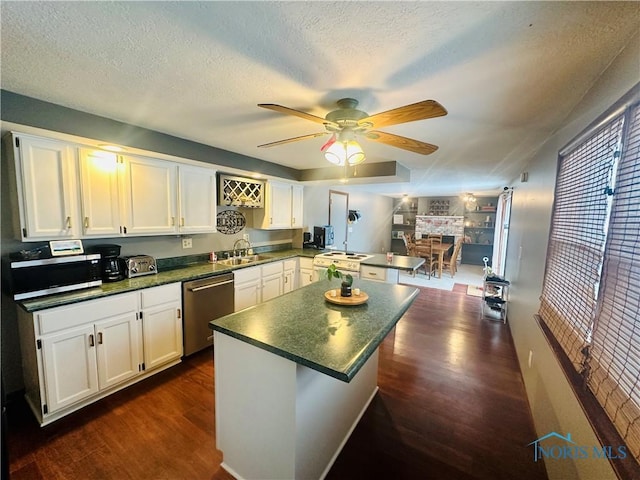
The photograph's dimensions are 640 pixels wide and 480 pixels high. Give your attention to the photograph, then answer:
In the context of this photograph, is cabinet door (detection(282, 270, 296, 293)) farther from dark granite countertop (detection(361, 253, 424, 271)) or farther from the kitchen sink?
dark granite countertop (detection(361, 253, 424, 271))

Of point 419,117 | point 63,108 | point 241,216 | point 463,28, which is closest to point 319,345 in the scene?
point 419,117

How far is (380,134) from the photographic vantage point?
1.73 m

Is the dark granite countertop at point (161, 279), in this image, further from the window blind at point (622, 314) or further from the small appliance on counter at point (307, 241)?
the window blind at point (622, 314)

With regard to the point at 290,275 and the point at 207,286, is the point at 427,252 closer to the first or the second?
the point at 290,275

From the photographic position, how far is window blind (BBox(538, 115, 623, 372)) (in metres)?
1.21

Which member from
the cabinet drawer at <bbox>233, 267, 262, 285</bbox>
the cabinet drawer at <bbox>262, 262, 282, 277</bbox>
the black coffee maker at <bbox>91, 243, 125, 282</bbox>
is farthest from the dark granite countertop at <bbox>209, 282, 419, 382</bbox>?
the cabinet drawer at <bbox>262, 262, 282, 277</bbox>

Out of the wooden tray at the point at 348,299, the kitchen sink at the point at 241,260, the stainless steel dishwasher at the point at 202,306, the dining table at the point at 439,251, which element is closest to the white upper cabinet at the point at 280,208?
the kitchen sink at the point at 241,260

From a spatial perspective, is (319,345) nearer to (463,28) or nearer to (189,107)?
(463,28)

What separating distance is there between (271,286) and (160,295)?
5.08ft

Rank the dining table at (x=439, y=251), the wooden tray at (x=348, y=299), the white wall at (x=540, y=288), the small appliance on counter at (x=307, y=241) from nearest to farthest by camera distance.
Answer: the white wall at (x=540, y=288)
the wooden tray at (x=348, y=299)
the small appliance on counter at (x=307, y=241)
the dining table at (x=439, y=251)

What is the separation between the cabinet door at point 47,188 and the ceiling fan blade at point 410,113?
7.35 ft

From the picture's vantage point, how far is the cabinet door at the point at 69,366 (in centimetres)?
181

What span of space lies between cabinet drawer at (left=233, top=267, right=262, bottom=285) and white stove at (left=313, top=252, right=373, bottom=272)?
100 centimetres

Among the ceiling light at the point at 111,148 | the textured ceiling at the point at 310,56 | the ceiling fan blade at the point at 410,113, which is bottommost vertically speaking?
the ceiling light at the point at 111,148
